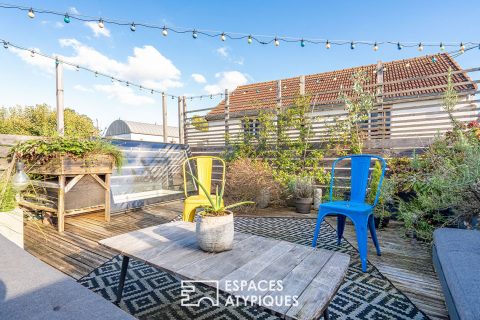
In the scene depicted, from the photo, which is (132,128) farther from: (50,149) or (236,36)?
(50,149)

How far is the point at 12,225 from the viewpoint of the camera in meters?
2.41

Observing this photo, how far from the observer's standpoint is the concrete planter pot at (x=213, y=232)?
1412 mm

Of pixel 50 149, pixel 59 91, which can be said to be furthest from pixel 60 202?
pixel 59 91

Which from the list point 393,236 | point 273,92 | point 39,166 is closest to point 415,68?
point 273,92

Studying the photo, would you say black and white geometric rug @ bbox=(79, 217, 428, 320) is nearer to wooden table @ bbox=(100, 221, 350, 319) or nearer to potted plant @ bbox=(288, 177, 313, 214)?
wooden table @ bbox=(100, 221, 350, 319)

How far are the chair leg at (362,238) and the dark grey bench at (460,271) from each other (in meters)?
0.52

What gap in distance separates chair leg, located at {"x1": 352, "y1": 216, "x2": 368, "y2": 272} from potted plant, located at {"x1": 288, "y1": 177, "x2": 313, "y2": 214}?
2.18 metres

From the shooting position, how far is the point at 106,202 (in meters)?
3.81

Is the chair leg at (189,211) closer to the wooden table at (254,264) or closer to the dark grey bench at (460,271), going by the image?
the wooden table at (254,264)

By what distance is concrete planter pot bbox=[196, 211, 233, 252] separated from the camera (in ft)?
4.63

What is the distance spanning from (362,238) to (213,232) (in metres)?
1.52

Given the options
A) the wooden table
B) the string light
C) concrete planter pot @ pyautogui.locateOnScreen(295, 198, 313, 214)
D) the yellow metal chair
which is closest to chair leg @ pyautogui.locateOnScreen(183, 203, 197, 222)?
the yellow metal chair

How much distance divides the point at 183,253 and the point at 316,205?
3754 mm

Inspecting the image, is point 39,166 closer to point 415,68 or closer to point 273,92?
point 273,92
